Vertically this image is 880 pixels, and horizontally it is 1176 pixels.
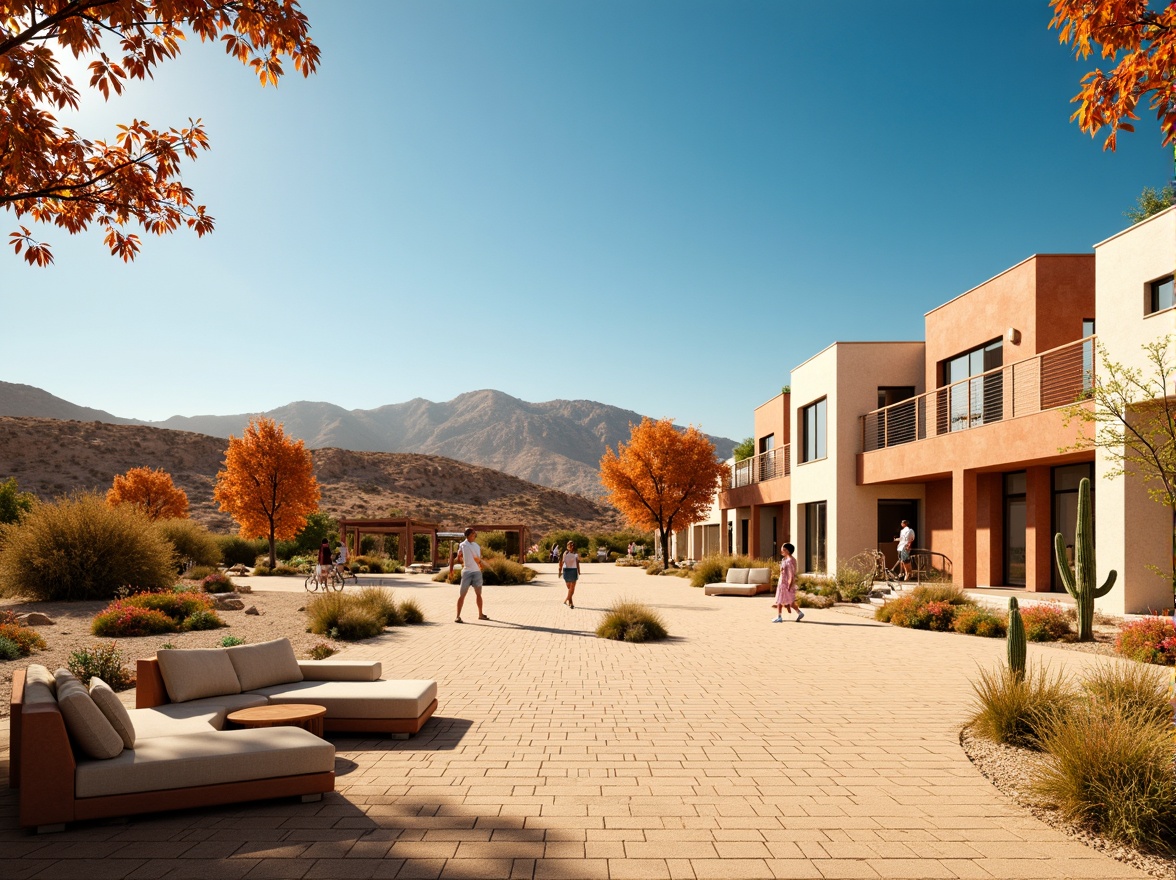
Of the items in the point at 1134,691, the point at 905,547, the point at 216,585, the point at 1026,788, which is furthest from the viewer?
the point at 905,547

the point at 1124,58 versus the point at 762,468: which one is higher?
the point at 1124,58

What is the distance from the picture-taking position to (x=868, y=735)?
6656mm

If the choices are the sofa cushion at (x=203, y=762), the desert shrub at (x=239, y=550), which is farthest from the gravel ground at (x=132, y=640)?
the desert shrub at (x=239, y=550)

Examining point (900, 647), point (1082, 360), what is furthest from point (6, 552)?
point (1082, 360)

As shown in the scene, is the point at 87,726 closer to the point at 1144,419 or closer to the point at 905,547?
the point at 1144,419

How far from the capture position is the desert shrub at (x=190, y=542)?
26.6m

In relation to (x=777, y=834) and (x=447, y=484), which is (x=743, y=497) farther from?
(x=447, y=484)

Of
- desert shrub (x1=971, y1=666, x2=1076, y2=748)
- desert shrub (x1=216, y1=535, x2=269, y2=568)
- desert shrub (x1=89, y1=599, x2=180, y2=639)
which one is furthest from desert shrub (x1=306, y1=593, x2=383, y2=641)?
desert shrub (x1=216, y1=535, x2=269, y2=568)

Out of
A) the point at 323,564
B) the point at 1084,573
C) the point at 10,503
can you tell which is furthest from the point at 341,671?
the point at 10,503

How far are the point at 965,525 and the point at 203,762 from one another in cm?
1894

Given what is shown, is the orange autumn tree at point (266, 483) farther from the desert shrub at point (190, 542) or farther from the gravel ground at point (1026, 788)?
the gravel ground at point (1026, 788)

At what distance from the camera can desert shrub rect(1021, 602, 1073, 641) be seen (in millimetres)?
12250

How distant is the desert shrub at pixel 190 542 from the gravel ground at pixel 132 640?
977 centimetres

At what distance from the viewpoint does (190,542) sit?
2711 centimetres
